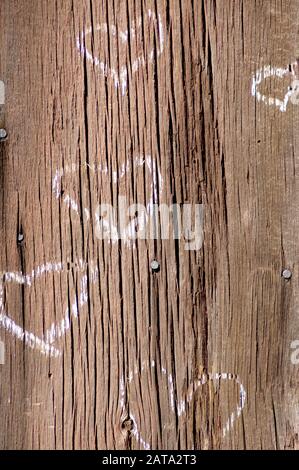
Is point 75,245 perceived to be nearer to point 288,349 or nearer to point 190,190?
point 190,190

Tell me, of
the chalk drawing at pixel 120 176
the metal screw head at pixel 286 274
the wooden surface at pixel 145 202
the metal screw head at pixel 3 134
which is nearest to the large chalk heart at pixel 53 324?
the wooden surface at pixel 145 202

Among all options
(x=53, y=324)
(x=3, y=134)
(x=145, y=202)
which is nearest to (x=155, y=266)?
(x=145, y=202)

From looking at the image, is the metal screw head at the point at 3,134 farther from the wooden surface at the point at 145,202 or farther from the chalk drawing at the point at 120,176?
the chalk drawing at the point at 120,176

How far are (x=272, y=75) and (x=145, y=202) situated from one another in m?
0.40

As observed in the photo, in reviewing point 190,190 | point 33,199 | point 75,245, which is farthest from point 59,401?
point 190,190

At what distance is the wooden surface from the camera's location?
1.28 m

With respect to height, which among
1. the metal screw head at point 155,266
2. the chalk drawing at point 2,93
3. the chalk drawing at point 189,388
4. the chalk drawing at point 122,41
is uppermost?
the chalk drawing at point 122,41

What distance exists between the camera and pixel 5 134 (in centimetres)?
129

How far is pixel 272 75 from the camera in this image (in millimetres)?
1281

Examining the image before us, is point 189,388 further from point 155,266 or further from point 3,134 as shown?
point 3,134

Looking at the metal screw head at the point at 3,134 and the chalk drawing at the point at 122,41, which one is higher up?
the chalk drawing at the point at 122,41

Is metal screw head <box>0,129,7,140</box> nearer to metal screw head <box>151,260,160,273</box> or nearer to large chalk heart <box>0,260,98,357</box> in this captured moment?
large chalk heart <box>0,260,98,357</box>

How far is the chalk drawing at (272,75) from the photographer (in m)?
1.28

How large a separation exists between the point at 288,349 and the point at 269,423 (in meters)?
0.18
